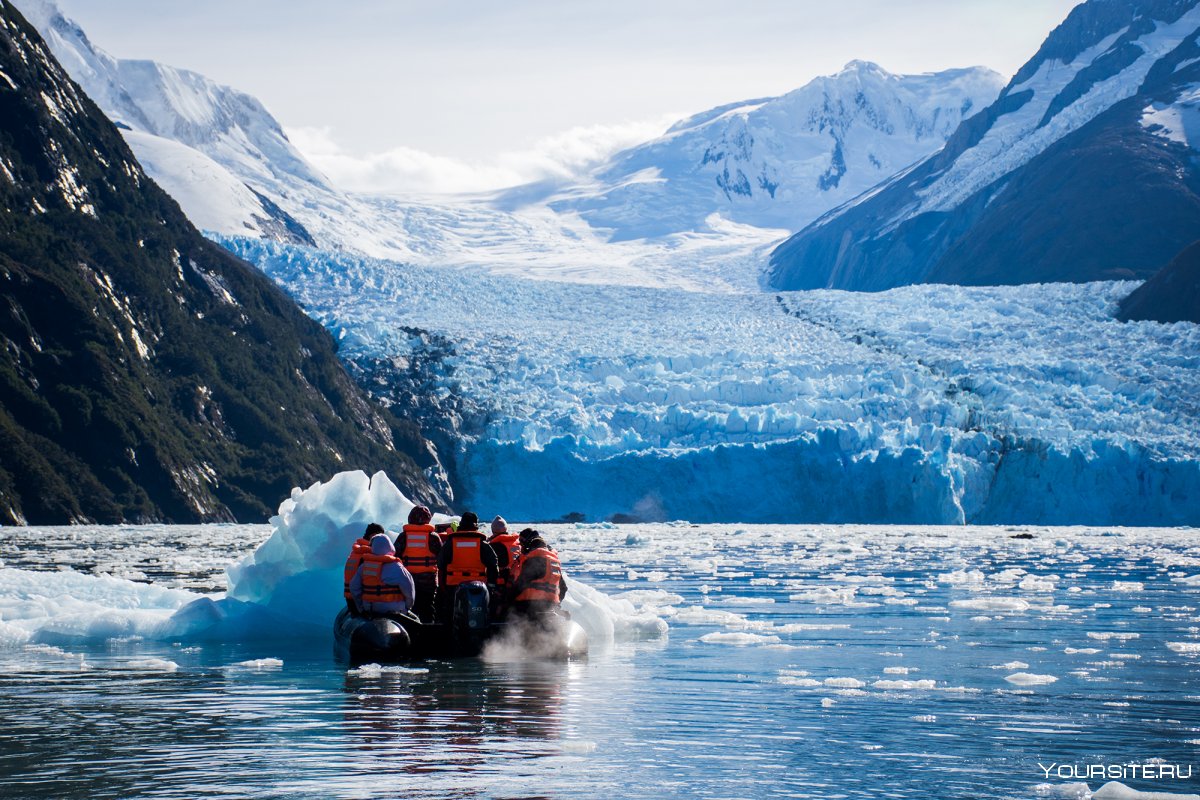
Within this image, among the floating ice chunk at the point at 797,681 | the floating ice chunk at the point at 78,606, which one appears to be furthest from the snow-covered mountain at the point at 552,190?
the floating ice chunk at the point at 797,681

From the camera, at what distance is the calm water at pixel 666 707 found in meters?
8.56

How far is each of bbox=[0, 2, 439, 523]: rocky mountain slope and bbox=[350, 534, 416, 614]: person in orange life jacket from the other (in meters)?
38.9

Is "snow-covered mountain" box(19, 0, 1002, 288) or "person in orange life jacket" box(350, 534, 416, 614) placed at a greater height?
"snow-covered mountain" box(19, 0, 1002, 288)

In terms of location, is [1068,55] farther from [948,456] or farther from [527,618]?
[527,618]

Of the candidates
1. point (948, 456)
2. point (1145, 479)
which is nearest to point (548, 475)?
point (948, 456)

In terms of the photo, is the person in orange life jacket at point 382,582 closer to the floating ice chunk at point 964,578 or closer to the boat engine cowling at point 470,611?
the boat engine cowling at point 470,611

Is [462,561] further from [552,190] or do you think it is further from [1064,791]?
[552,190]

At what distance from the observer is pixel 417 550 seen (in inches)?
578

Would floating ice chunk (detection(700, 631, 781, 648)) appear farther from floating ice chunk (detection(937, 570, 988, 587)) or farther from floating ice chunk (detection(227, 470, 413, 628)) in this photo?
floating ice chunk (detection(937, 570, 988, 587))

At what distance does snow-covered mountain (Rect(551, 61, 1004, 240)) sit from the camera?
164125 mm

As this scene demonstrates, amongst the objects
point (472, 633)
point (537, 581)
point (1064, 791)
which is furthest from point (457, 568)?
point (1064, 791)

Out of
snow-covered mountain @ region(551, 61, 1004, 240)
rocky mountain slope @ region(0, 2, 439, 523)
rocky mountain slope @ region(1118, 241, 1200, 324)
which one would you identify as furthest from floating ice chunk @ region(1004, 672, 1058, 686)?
snow-covered mountain @ region(551, 61, 1004, 240)

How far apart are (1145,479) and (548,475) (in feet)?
73.0

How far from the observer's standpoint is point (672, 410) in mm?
55906
